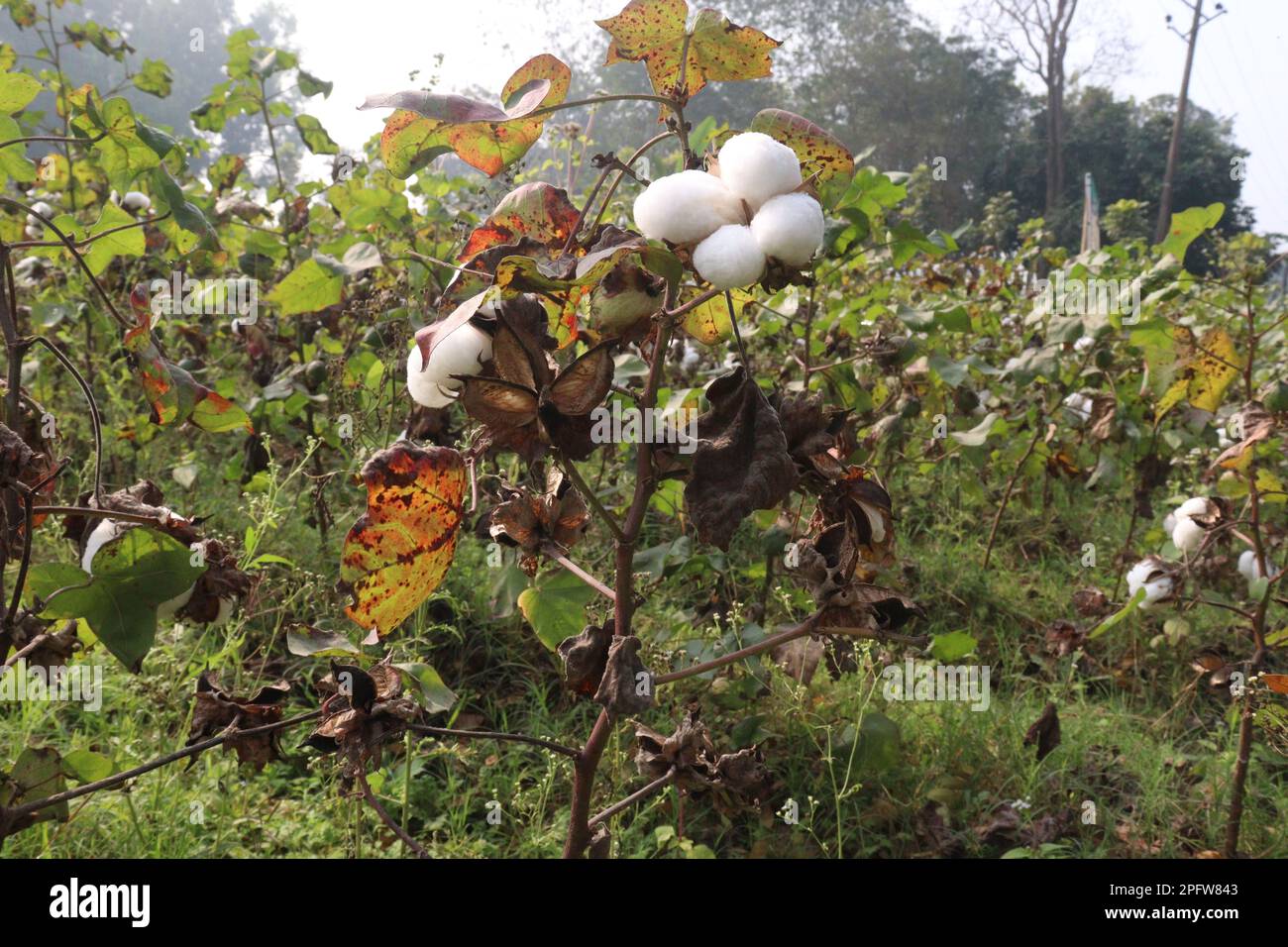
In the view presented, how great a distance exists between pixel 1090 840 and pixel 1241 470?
28.8 inches

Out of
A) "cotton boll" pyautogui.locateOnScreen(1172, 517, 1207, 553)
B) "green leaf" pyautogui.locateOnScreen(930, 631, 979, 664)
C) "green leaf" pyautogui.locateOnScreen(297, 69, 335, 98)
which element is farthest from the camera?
"green leaf" pyautogui.locateOnScreen(297, 69, 335, 98)

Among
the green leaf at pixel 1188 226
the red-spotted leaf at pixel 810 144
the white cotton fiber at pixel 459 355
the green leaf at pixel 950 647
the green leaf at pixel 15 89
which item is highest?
Answer: the green leaf at pixel 1188 226

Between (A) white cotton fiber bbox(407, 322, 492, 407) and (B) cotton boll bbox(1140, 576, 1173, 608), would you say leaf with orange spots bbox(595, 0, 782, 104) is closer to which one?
(A) white cotton fiber bbox(407, 322, 492, 407)

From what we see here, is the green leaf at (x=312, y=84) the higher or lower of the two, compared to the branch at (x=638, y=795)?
higher

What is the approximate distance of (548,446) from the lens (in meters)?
0.71

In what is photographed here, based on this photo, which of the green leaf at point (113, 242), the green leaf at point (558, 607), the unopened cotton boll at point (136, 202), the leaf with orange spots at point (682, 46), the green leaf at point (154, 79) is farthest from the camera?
the unopened cotton boll at point (136, 202)

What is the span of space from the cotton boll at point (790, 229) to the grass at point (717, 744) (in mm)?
808

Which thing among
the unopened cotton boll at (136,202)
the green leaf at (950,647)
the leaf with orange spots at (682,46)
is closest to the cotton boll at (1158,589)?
the green leaf at (950,647)

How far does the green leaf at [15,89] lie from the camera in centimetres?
100

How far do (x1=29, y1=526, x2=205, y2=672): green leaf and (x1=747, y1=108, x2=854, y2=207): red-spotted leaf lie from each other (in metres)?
0.69

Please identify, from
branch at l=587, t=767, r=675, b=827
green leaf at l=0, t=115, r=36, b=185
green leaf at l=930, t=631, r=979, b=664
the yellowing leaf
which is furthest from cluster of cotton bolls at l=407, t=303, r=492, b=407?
the yellowing leaf

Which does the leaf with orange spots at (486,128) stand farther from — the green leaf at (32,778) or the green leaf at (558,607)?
the green leaf at (32,778)

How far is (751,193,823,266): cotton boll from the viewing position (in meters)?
0.65
